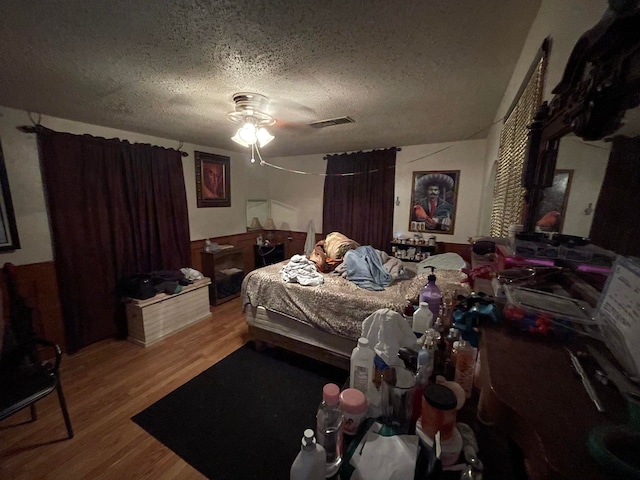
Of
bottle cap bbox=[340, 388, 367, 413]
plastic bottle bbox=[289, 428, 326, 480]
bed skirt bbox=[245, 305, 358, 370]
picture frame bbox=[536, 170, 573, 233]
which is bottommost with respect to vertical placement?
bed skirt bbox=[245, 305, 358, 370]

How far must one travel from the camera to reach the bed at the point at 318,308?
6.86 ft

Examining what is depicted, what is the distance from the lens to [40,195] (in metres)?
2.36

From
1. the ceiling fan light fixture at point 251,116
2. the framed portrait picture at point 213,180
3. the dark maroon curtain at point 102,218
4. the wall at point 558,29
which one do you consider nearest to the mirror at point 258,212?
the framed portrait picture at point 213,180

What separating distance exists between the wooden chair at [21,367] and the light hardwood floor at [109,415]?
0.13 meters

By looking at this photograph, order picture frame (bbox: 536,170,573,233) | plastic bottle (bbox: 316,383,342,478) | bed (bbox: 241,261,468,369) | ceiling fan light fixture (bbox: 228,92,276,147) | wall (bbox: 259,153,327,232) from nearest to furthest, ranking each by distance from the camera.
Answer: plastic bottle (bbox: 316,383,342,478) < picture frame (bbox: 536,170,573,233) < ceiling fan light fixture (bbox: 228,92,276,147) < bed (bbox: 241,261,468,369) < wall (bbox: 259,153,327,232)

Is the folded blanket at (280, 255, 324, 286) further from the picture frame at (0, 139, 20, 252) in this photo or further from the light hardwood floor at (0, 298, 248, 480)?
the picture frame at (0, 139, 20, 252)

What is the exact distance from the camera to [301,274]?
2.53 meters

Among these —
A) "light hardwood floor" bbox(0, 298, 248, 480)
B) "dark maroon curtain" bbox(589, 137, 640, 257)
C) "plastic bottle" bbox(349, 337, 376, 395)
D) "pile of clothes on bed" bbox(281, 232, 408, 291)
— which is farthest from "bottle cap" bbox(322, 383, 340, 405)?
"pile of clothes on bed" bbox(281, 232, 408, 291)

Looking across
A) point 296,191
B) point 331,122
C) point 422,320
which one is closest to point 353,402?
point 422,320

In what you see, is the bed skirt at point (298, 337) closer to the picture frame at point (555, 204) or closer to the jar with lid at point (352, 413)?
the jar with lid at point (352, 413)

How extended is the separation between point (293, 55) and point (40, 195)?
273cm

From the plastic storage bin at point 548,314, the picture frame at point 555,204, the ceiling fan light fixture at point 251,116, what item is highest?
the ceiling fan light fixture at point 251,116

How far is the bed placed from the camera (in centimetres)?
209

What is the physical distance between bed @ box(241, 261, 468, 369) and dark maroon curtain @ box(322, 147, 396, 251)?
1.38 meters
